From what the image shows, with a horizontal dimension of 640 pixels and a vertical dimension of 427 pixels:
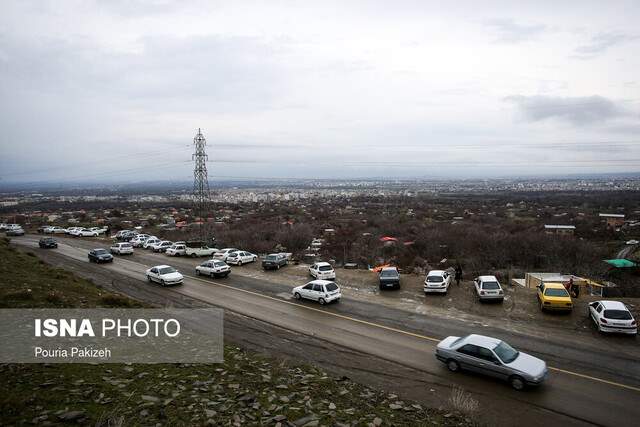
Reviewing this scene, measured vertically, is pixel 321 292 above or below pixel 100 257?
above

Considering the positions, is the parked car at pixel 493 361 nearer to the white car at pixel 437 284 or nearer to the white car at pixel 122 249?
the white car at pixel 437 284

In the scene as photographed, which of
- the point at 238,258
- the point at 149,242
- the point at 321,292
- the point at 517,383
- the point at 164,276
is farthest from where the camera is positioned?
the point at 149,242

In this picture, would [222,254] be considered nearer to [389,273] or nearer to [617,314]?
[389,273]

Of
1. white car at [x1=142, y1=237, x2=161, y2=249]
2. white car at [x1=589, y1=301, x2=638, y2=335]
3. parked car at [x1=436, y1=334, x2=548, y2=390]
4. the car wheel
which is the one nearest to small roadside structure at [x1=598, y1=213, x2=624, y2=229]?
white car at [x1=589, y1=301, x2=638, y2=335]

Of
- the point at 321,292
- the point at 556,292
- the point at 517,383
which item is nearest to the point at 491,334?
the point at 517,383

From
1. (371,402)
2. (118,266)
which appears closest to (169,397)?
(371,402)

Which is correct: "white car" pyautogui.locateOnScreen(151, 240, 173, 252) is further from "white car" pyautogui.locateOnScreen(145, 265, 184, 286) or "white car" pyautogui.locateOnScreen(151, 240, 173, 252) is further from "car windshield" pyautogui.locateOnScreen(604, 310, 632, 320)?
"car windshield" pyautogui.locateOnScreen(604, 310, 632, 320)

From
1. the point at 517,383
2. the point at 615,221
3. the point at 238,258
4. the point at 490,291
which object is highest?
the point at 490,291
